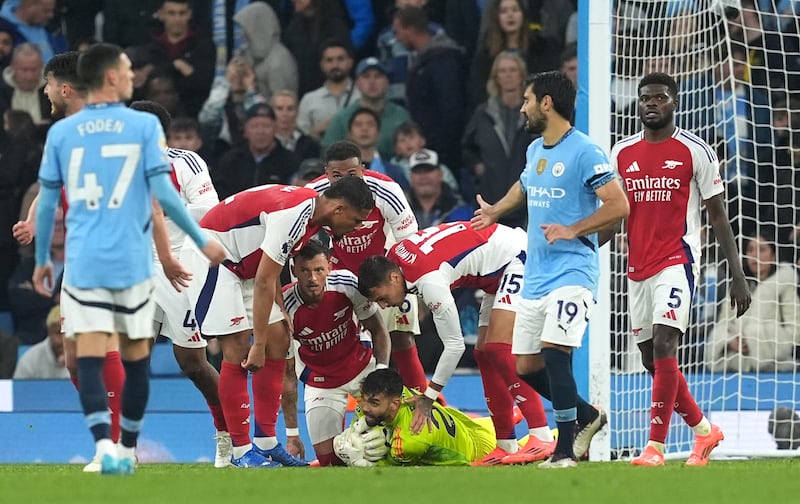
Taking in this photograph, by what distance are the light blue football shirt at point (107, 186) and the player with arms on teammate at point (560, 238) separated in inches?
87.6

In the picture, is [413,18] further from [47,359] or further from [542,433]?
[542,433]

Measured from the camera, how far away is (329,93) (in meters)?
14.5

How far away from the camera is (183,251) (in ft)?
31.3

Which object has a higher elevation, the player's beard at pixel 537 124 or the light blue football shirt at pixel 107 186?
the player's beard at pixel 537 124

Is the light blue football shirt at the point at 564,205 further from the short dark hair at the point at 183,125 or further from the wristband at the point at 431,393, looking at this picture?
the short dark hair at the point at 183,125

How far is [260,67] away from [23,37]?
251cm

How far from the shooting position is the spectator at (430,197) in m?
13.6

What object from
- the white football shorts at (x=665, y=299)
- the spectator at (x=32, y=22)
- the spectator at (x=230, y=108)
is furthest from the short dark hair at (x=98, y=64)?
the spectator at (x=32, y=22)

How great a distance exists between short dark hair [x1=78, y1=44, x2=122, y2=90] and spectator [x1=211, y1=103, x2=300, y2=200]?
6.96m

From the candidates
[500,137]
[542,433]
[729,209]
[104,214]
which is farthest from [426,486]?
[500,137]

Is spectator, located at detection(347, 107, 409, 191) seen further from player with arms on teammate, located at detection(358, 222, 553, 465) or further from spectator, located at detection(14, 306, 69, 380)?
player with arms on teammate, located at detection(358, 222, 553, 465)

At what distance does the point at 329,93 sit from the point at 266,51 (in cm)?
88

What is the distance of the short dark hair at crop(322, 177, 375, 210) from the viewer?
8.72 metres

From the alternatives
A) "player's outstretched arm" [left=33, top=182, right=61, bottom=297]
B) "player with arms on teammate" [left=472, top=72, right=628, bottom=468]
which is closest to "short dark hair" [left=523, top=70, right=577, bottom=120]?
"player with arms on teammate" [left=472, top=72, right=628, bottom=468]
